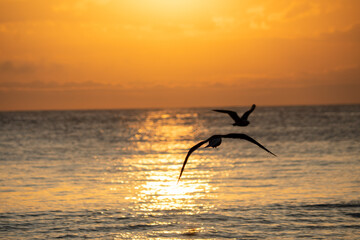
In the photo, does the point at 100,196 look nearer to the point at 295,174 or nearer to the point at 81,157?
the point at 295,174

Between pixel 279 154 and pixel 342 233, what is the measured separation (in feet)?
98.8

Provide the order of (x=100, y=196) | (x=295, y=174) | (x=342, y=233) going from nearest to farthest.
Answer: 1. (x=342, y=233)
2. (x=100, y=196)
3. (x=295, y=174)

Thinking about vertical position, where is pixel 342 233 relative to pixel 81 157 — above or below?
below

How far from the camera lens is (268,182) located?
32.0 meters

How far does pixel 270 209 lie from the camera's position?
2466 centimetres

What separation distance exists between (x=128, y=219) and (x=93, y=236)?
297 centimetres

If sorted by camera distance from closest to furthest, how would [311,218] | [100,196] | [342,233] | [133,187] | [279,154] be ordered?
[342,233], [311,218], [100,196], [133,187], [279,154]

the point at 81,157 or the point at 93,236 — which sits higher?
the point at 81,157

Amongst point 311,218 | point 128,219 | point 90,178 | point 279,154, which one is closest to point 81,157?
point 90,178

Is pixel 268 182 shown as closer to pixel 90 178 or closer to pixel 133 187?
pixel 133 187

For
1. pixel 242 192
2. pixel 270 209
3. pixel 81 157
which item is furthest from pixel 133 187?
pixel 81 157

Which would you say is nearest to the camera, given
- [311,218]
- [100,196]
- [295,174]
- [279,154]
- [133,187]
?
[311,218]

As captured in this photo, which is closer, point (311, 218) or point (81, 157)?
point (311, 218)

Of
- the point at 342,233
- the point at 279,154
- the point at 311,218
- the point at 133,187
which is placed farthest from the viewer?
the point at 279,154
